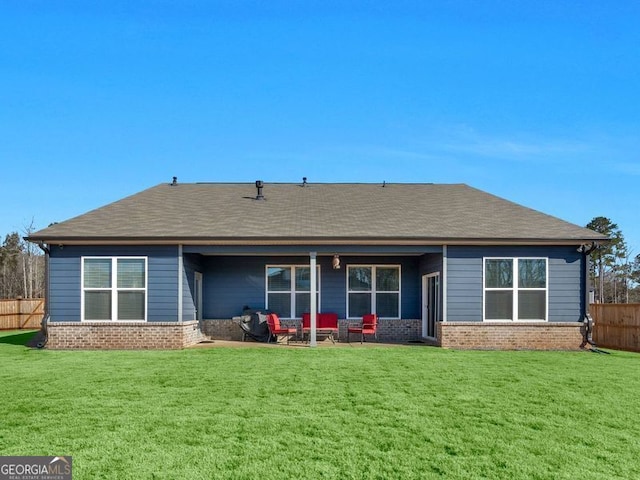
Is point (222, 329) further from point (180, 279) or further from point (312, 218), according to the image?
point (312, 218)

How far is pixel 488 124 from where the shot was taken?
18.0 m

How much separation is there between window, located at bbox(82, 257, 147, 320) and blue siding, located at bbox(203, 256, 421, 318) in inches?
104

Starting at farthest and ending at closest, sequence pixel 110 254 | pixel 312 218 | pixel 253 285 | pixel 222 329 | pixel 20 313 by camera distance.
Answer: pixel 20 313 < pixel 253 285 < pixel 222 329 < pixel 312 218 < pixel 110 254

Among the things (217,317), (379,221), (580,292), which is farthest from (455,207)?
(217,317)

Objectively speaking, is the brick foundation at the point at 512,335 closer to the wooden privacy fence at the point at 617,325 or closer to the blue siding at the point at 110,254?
the wooden privacy fence at the point at 617,325

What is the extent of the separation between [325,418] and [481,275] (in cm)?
852

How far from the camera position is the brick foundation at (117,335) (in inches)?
547

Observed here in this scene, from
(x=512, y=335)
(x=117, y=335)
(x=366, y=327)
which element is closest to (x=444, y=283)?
(x=512, y=335)

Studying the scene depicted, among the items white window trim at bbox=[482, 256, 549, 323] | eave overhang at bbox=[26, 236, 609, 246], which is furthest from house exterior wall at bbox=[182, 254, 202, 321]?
white window trim at bbox=[482, 256, 549, 323]

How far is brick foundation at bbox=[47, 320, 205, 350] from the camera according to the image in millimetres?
13906

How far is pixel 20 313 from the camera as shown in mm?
23016

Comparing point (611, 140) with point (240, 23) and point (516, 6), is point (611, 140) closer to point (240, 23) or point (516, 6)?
point (516, 6)

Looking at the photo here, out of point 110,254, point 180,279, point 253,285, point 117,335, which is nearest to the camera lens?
point 117,335

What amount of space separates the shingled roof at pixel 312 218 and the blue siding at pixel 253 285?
1.47 m
